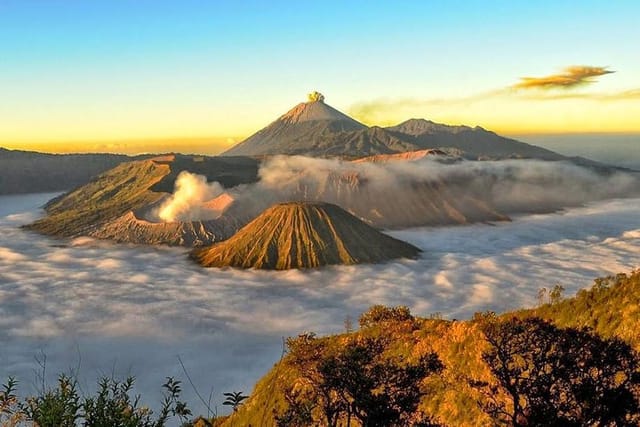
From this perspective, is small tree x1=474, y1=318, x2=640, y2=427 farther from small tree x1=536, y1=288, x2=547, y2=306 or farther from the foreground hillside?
small tree x1=536, y1=288, x2=547, y2=306

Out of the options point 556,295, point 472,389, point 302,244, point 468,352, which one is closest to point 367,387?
point 472,389

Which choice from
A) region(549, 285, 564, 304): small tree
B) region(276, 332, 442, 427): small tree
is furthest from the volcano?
region(276, 332, 442, 427): small tree

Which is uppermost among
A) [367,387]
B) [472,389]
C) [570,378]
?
[570,378]

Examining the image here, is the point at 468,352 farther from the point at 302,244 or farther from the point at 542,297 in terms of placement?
the point at 302,244

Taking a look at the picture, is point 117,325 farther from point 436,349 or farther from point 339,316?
point 436,349

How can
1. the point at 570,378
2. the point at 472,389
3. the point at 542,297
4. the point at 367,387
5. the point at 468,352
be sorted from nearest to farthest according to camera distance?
the point at 570,378 → the point at 367,387 → the point at 472,389 → the point at 468,352 → the point at 542,297

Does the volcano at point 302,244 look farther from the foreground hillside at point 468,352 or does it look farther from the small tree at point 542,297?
the foreground hillside at point 468,352
